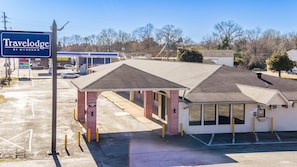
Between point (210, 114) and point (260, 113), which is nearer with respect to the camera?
point (210, 114)

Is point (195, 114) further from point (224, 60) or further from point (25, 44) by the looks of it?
point (224, 60)

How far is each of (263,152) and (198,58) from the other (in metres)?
46.9

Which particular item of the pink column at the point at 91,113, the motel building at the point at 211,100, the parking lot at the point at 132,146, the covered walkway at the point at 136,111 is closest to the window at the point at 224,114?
the motel building at the point at 211,100

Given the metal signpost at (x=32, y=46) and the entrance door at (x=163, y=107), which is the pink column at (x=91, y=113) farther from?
the entrance door at (x=163, y=107)

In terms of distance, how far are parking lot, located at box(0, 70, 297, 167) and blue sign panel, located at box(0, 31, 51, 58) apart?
4.54 metres

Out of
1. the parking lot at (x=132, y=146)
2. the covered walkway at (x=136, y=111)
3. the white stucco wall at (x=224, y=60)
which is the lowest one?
the parking lot at (x=132, y=146)

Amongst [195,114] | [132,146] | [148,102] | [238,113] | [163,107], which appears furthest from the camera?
[148,102]

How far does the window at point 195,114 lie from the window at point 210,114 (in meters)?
0.37

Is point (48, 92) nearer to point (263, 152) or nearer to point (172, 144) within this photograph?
point (172, 144)

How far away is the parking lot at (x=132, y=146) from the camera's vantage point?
1567 cm

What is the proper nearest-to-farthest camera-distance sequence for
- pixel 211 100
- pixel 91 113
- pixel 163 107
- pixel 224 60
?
1. pixel 91 113
2. pixel 211 100
3. pixel 163 107
4. pixel 224 60

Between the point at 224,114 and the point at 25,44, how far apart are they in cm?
1171

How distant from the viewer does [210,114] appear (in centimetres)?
2127

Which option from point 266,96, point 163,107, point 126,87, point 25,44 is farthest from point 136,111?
point 25,44
